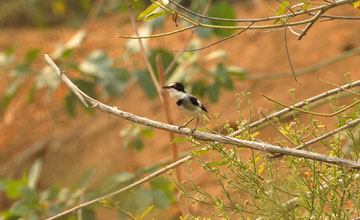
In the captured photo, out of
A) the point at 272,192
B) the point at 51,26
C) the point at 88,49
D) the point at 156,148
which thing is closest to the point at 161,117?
the point at 156,148

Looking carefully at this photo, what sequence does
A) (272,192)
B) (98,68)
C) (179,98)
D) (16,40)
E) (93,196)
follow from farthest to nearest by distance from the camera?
(16,40), (98,68), (93,196), (179,98), (272,192)

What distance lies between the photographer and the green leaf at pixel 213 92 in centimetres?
366

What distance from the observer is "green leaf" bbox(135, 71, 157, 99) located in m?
3.72

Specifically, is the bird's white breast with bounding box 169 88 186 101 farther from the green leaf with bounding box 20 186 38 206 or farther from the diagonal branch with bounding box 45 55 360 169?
the green leaf with bounding box 20 186 38 206

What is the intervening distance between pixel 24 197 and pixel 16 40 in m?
3.38

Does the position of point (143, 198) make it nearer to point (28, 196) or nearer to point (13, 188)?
point (28, 196)

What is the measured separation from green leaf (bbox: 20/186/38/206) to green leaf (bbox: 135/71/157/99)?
99 cm

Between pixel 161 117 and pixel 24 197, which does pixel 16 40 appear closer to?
pixel 161 117

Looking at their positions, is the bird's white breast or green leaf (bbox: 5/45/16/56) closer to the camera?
the bird's white breast

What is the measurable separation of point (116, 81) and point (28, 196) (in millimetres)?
1066

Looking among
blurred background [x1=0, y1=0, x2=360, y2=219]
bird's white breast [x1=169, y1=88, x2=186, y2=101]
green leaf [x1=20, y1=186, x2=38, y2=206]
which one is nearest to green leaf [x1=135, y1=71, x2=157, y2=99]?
blurred background [x1=0, y1=0, x2=360, y2=219]

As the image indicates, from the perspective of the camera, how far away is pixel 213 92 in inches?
145

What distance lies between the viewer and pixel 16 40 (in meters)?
6.15

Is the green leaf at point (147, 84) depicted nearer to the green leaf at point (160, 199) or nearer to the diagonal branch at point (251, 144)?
the green leaf at point (160, 199)
